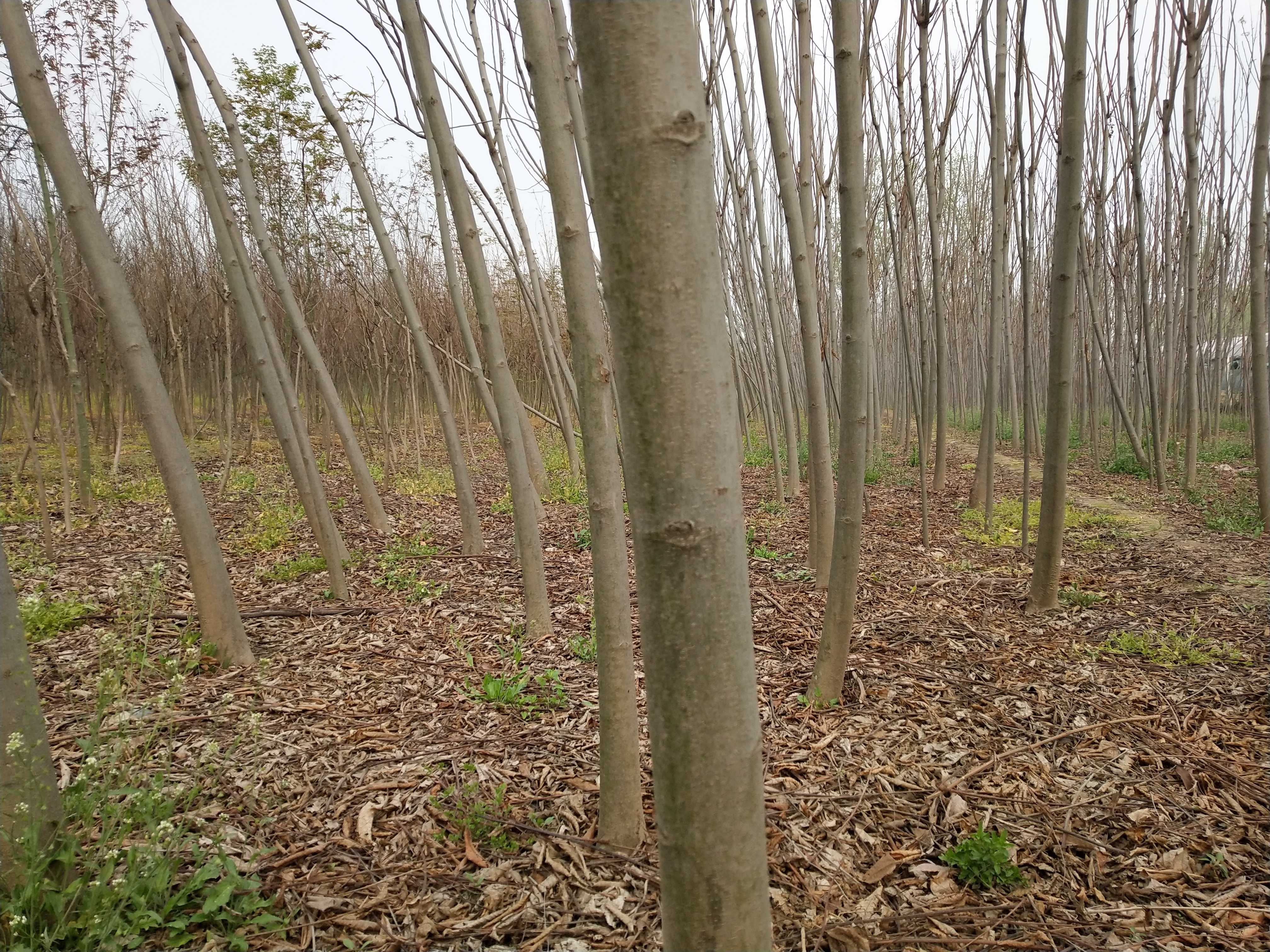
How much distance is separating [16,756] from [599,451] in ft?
4.92

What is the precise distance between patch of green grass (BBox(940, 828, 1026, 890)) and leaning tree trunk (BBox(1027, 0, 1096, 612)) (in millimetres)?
2062

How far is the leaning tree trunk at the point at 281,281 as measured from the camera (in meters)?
3.73

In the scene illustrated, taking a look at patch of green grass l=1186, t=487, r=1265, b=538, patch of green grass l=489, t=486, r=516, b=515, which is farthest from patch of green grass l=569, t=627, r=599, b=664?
patch of green grass l=1186, t=487, r=1265, b=538

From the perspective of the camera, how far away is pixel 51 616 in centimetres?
327

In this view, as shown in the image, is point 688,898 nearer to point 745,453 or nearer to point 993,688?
point 993,688

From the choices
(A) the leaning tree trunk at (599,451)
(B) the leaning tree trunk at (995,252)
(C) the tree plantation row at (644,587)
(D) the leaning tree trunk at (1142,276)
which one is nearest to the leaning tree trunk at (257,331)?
(C) the tree plantation row at (644,587)

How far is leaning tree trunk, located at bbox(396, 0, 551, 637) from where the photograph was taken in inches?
118

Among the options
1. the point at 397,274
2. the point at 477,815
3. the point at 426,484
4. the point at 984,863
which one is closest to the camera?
the point at 984,863

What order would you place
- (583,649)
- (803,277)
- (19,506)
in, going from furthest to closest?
(19,506) < (803,277) < (583,649)

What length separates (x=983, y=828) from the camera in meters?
1.90

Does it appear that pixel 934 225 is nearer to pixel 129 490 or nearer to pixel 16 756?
pixel 16 756

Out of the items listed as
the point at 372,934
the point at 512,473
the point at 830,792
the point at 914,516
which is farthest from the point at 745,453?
the point at 372,934

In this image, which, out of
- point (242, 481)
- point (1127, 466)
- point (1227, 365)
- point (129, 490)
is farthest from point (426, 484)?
point (1227, 365)

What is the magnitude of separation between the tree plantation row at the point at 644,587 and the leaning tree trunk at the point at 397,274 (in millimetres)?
36
